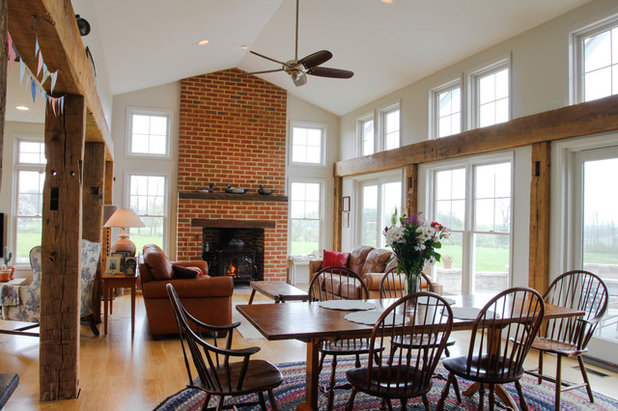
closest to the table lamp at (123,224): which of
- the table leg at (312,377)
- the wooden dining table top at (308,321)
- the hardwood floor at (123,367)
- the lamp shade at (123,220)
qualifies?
the lamp shade at (123,220)

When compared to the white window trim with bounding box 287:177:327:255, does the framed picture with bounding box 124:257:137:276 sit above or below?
below

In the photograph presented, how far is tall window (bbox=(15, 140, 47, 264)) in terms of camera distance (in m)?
7.55

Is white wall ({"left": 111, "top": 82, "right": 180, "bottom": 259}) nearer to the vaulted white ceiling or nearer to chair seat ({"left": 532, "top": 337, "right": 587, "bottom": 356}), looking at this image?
the vaulted white ceiling

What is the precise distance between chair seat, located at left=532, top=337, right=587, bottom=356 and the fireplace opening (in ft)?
18.5

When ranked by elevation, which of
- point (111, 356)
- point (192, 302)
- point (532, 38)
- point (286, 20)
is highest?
point (286, 20)

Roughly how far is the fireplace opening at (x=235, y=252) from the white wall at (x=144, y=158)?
66cm

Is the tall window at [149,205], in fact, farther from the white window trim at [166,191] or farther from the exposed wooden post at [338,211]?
the exposed wooden post at [338,211]

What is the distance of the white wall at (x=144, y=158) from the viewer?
7.80m

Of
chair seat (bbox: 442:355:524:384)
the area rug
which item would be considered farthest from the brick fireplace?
chair seat (bbox: 442:355:524:384)

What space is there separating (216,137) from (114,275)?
12.8 ft

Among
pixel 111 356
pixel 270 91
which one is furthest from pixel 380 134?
pixel 111 356

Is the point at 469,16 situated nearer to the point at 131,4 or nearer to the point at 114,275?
the point at 131,4

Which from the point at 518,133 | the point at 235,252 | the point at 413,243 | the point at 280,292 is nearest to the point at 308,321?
→ the point at 413,243

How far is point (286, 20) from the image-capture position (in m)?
6.25
